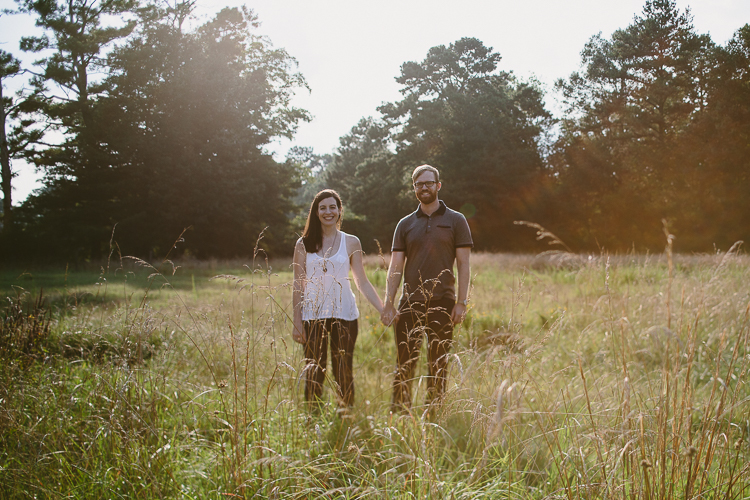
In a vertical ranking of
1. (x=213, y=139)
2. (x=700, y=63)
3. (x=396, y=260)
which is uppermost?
(x=700, y=63)

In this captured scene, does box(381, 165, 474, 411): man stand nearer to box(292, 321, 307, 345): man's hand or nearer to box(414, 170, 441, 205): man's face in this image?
box(414, 170, 441, 205): man's face

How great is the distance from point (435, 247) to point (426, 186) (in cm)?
44

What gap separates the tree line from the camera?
20.3 m

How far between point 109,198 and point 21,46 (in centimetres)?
693

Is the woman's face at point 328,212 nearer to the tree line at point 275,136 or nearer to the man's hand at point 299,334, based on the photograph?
the man's hand at point 299,334

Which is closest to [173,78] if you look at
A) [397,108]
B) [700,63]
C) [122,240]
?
[122,240]

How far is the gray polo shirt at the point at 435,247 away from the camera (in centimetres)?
320

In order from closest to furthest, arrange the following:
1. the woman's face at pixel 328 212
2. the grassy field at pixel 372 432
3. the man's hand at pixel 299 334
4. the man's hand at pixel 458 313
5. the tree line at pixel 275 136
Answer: the grassy field at pixel 372 432
the man's hand at pixel 299 334
the man's hand at pixel 458 313
the woman's face at pixel 328 212
the tree line at pixel 275 136

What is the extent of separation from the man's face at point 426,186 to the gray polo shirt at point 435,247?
135mm

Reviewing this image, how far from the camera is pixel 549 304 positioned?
22.9 feet

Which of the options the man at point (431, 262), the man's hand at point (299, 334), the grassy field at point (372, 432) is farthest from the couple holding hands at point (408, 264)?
the grassy field at point (372, 432)

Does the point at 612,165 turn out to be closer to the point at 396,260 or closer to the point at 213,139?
the point at 213,139

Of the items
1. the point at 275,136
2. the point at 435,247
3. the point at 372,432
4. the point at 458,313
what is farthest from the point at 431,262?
the point at 275,136

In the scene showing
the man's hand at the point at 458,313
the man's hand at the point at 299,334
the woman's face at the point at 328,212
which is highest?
the woman's face at the point at 328,212
